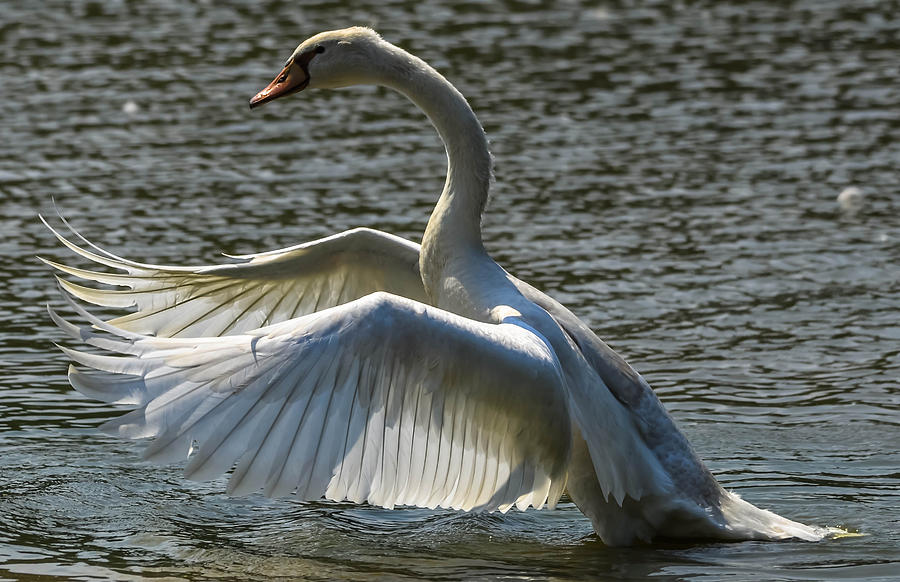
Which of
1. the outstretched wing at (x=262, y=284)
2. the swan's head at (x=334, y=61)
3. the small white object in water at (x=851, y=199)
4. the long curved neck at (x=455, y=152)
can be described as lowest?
the small white object in water at (x=851, y=199)

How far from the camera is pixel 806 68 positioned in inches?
717

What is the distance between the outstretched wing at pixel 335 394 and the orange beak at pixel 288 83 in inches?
64.5

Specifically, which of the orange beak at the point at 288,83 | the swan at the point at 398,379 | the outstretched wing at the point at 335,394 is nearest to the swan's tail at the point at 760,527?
the swan at the point at 398,379

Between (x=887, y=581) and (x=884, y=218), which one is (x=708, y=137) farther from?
(x=887, y=581)

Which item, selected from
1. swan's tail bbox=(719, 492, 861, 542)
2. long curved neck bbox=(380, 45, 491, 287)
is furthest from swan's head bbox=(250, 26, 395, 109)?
swan's tail bbox=(719, 492, 861, 542)

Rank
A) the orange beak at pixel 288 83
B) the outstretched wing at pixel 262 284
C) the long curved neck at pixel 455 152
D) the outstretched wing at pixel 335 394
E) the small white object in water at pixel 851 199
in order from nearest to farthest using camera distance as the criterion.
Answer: the outstretched wing at pixel 335 394, the long curved neck at pixel 455 152, the orange beak at pixel 288 83, the outstretched wing at pixel 262 284, the small white object in water at pixel 851 199

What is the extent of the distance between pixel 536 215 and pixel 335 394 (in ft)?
23.9

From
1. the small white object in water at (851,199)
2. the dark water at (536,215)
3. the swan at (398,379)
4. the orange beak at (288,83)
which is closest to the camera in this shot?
the swan at (398,379)

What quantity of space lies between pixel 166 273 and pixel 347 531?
1.62 meters

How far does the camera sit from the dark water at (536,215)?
770cm

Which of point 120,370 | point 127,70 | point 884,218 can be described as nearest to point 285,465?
point 120,370

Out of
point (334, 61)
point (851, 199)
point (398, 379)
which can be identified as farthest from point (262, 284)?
point (851, 199)

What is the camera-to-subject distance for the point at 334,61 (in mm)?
7473

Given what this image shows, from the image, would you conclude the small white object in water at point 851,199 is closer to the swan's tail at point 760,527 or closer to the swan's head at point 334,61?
the swan's tail at point 760,527
